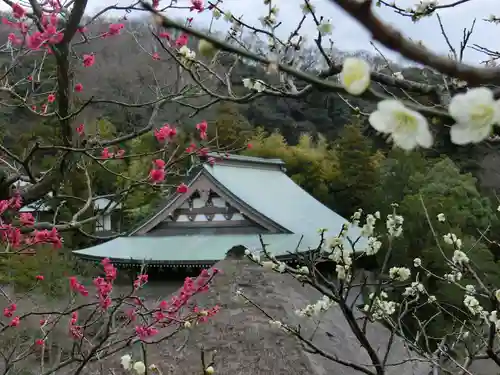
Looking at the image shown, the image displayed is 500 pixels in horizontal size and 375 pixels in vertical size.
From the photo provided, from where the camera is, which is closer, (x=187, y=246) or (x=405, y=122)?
(x=405, y=122)

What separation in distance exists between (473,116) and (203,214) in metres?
6.68

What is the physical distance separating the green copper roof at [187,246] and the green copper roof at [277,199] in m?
0.38

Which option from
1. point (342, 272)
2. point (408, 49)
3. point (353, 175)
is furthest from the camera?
point (353, 175)

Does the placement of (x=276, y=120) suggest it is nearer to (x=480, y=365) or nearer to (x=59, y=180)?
(x=480, y=365)

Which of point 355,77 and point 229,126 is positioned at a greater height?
point 229,126

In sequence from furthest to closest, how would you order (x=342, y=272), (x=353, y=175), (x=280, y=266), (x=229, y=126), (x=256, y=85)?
(x=229, y=126), (x=353, y=175), (x=280, y=266), (x=342, y=272), (x=256, y=85)

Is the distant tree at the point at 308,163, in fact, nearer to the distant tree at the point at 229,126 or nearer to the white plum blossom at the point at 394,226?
the distant tree at the point at 229,126

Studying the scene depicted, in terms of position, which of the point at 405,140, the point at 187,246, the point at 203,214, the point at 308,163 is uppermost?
the point at 405,140

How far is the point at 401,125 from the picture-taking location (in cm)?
51

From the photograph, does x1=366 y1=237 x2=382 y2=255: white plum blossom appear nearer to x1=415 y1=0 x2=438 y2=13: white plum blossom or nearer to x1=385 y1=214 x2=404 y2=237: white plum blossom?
x1=385 y1=214 x2=404 y2=237: white plum blossom

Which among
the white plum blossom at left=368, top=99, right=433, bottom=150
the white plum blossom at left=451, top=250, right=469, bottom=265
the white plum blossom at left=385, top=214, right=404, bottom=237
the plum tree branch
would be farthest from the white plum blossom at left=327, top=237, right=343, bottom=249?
the plum tree branch

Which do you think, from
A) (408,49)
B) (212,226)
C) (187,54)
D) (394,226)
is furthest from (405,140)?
(212,226)

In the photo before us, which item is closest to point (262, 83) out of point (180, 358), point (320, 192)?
point (180, 358)

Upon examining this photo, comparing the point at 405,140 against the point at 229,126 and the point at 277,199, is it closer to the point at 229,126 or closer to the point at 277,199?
the point at 277,199
